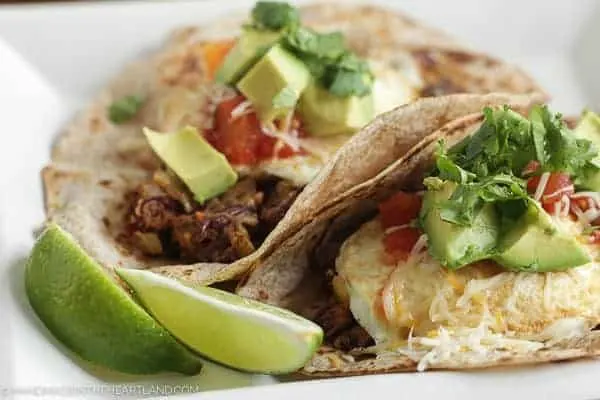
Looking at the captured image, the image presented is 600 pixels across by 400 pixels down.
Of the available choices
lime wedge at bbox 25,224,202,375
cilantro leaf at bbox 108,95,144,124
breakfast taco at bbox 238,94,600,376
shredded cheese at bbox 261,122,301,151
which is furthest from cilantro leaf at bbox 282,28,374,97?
lime wedge at bbox 25,224,202,375

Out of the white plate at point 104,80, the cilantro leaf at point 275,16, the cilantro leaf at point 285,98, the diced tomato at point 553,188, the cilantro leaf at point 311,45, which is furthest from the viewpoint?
the cilantro leaf at point 275,16

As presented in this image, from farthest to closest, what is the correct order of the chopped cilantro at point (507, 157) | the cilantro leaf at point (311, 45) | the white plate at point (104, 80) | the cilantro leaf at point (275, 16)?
1. the cilantro leaf at point (275, 16)
2. the cilantro leaf at point (311, 45)
3. the chopped cilantro at point (507, 157)
4. the white plate at point (104, 80)

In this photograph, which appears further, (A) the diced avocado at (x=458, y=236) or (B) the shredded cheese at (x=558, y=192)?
(B) the shredded cheese at (x=558, y=192)

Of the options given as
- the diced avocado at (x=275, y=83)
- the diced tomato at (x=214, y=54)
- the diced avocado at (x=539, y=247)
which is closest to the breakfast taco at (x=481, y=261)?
the diced avocado at (x=539, y=247)

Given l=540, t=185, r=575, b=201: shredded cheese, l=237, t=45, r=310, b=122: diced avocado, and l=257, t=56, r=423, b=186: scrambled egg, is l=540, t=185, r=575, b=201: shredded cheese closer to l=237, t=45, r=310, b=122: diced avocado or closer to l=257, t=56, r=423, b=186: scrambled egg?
l=257, t=56, r=423, b=186: scrambled egg

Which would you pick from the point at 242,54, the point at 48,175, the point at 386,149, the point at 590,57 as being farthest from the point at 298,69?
the point at 590,57

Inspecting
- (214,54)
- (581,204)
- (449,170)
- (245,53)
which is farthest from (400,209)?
(214,54)

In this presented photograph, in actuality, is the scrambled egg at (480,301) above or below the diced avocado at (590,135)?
below

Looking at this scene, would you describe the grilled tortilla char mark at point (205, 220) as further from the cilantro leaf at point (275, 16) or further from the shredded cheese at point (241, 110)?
the cilantro leaf at point (275, 16)
